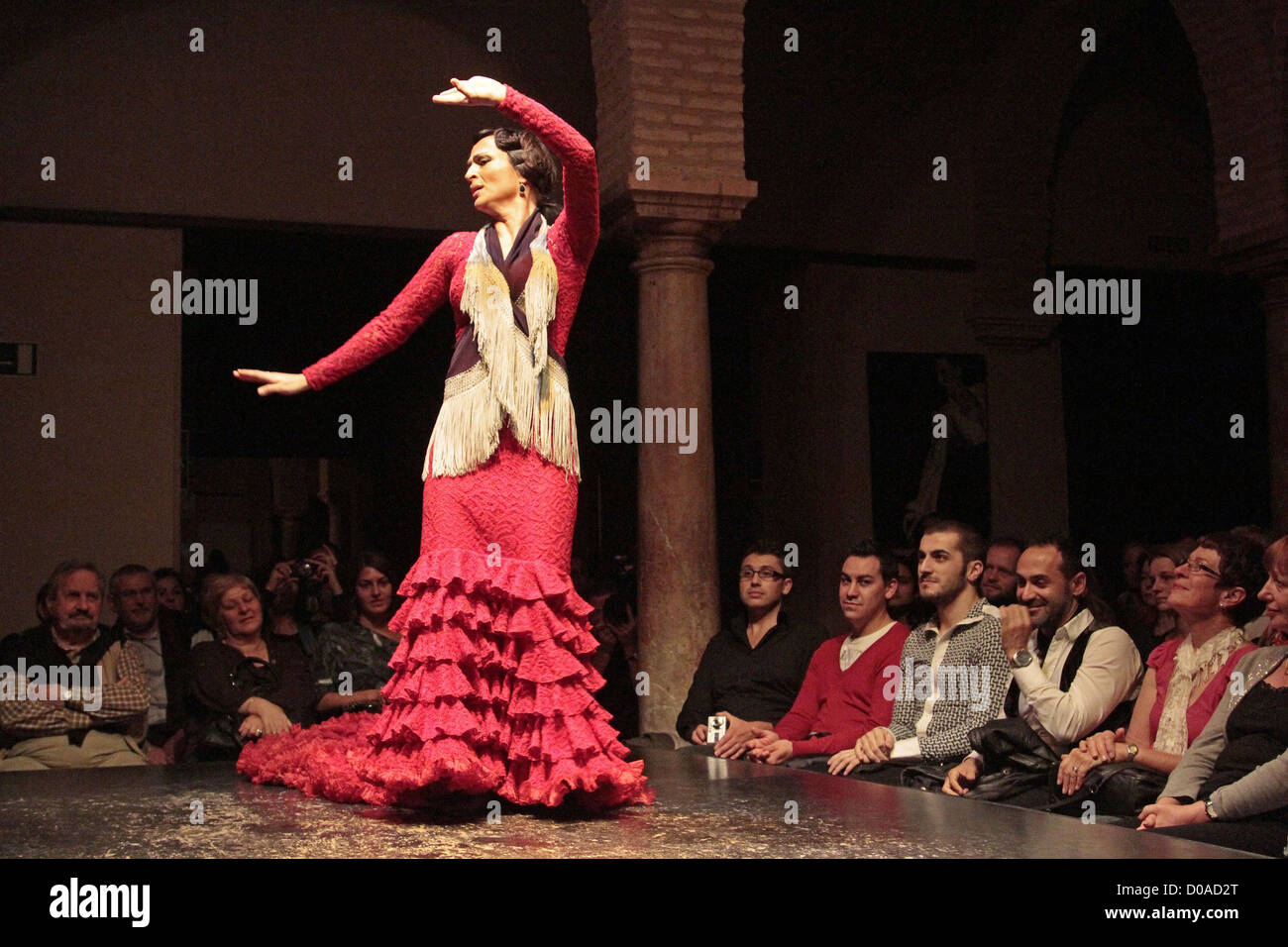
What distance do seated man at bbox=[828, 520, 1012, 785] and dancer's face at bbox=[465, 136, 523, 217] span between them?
75.6 inches

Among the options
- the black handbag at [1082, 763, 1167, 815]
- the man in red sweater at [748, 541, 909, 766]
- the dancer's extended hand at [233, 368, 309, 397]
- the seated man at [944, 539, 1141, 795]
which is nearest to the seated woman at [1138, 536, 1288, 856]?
the black handbag at [1082, 763, 1167, 815]

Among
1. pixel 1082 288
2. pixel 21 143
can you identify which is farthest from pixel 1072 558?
pixel 1082 288

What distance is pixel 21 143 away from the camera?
27.2ft

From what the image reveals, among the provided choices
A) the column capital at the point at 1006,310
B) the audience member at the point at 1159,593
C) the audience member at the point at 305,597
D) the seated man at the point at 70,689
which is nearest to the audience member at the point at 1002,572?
the audience member at the point at 1159,593

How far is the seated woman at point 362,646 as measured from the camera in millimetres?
6016

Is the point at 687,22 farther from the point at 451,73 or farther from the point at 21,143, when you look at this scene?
the point at 21,143

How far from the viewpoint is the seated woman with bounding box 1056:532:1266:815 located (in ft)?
13.9

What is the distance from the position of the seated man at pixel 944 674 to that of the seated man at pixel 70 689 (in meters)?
2.64

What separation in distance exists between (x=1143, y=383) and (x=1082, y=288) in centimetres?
89

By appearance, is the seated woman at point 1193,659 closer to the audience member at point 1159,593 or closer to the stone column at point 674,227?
the audience member at point 1159,593

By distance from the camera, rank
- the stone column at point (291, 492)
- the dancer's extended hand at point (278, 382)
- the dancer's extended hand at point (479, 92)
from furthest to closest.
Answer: the stone column at point (291, 492) → the dancer's extended hand at point (278, 382) → the dancer's extended hand at point (479, 92)

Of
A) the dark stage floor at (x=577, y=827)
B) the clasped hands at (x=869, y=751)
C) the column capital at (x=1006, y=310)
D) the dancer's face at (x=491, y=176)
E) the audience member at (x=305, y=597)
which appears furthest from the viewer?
the column capital at (x=1006, y=310)

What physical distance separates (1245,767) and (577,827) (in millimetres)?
1693

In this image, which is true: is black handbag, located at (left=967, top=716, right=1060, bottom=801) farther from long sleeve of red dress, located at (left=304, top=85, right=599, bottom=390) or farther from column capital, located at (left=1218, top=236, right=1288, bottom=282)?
column capital, located at (left=1218, top=236, right=1288, bottom=282)
